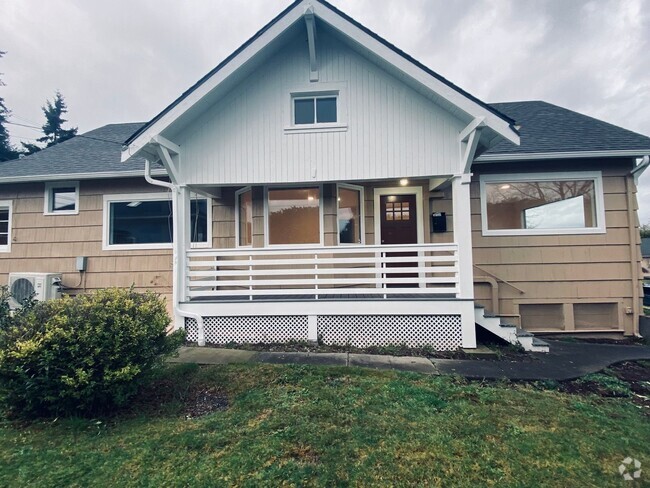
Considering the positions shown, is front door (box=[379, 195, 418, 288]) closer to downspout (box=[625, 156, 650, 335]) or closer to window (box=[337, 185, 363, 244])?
window (box=[337, 185, 363, 244])

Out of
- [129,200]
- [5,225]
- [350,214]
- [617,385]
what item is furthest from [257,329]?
[5,225]

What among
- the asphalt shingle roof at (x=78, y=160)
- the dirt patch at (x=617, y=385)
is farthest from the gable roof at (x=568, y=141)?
the asphalt shingle roof at (x=78, y=160)

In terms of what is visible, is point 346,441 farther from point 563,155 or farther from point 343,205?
point 563,155

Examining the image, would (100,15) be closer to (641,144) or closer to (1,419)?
(1,419)

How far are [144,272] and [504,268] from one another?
7869 mm

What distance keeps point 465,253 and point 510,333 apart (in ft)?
5.00

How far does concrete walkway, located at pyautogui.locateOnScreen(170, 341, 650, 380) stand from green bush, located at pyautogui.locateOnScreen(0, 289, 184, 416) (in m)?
1.47

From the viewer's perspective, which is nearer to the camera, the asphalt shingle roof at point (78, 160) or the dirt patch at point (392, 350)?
the dirt patch at point (392, 350)

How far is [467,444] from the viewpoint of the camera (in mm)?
2445

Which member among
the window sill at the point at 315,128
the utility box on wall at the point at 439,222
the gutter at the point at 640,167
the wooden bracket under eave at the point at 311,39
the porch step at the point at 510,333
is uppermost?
the wooden bracket under eave at the point at 311,39

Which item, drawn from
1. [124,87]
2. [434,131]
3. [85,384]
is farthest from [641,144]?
[124,87]

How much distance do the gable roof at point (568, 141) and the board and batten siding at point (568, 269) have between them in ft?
1.17

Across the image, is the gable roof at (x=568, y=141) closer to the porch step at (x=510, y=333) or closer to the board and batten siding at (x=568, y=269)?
the board and batten siding at (x=568, y=269)

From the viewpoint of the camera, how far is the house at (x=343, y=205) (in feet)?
17.1
